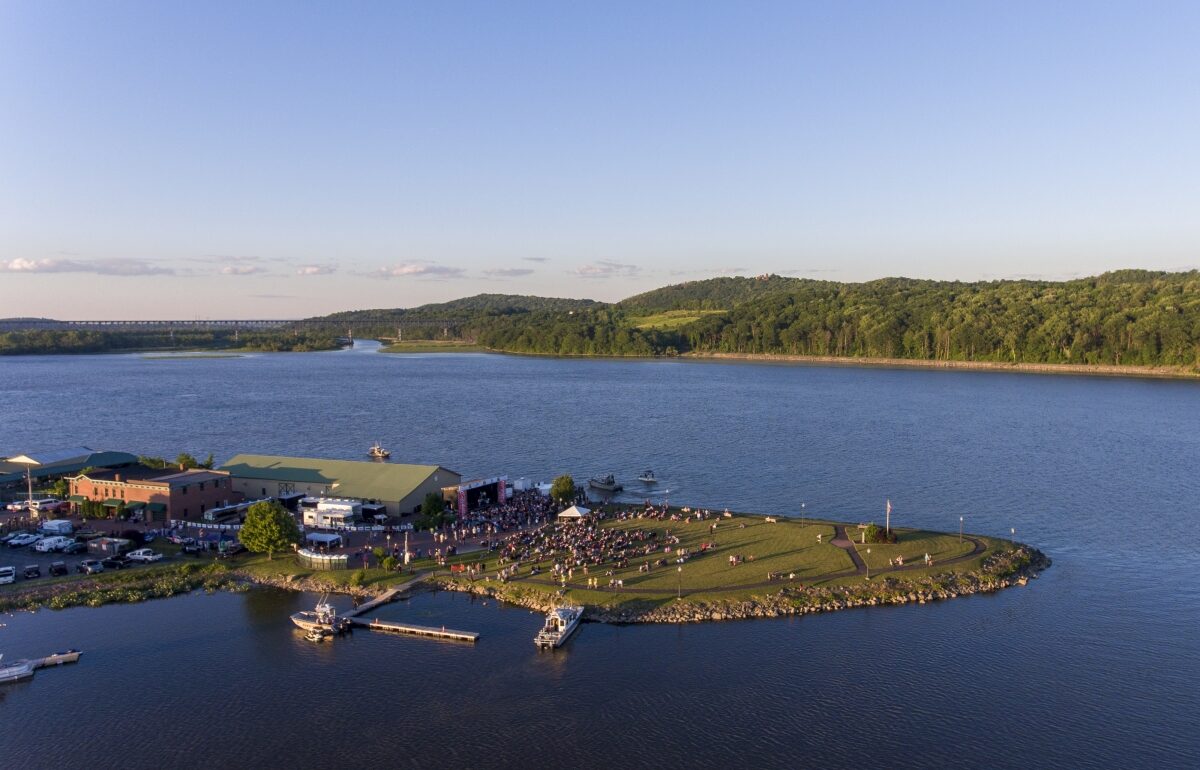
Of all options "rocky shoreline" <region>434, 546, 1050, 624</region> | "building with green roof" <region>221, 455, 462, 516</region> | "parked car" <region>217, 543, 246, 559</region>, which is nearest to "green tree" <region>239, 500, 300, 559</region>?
"parked car" <region>217, 543, 246, 559</region>

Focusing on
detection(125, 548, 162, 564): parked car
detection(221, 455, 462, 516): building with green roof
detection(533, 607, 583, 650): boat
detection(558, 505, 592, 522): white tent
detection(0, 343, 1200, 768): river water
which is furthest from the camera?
detection(221, 455, 462, 516): building with green roof

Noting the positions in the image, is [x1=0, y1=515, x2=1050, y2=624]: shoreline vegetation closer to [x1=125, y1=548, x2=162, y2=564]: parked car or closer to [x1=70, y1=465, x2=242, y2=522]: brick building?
[x1=125, y1=548, x2=162, y2=564]: parked car

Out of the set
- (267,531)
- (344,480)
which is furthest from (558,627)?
(344,480)

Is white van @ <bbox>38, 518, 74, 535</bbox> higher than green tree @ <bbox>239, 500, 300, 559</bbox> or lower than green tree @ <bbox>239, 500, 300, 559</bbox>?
lower

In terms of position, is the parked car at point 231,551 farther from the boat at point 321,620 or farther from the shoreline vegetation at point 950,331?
the shoreline vegetation at point 950,331

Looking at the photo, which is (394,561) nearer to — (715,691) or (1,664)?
(1,664)

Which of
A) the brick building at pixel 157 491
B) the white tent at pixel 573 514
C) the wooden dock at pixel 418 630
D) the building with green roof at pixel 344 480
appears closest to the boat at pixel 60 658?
the wooden dock at pixel 418 630

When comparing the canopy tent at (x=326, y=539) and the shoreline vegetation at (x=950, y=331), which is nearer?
the canopy tent at (x=326, y=539)
